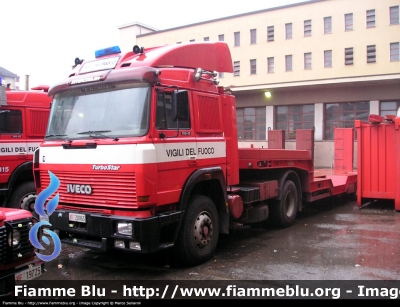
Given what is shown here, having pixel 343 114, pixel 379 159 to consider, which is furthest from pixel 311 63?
pixel 379 159

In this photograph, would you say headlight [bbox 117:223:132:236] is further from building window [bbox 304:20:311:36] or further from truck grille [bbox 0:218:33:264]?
building window [bbox 304:20:311:36]

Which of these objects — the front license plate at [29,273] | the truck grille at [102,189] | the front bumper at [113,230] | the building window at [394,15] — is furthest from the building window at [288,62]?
the front license plate at [29,273]

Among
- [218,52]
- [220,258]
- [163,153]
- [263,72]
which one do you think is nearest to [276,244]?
[220,258]

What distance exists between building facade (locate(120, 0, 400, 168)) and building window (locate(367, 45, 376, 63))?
0.08 m

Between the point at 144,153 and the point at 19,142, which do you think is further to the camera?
the point at 19,142

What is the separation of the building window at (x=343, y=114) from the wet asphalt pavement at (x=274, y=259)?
1749 cm

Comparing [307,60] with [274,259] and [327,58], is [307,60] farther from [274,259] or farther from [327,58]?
[274,259]

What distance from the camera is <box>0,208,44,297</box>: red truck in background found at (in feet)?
13.1

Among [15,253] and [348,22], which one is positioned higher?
[348,22]

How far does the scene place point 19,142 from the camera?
28.2 feet

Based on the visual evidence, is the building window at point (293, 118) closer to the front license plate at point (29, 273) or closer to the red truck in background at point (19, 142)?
the red truck in background at point (19, 142)

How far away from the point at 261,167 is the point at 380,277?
3.05m

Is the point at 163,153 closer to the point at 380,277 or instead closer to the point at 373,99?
the point at 380,277

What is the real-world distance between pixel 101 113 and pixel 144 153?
1.03 m
